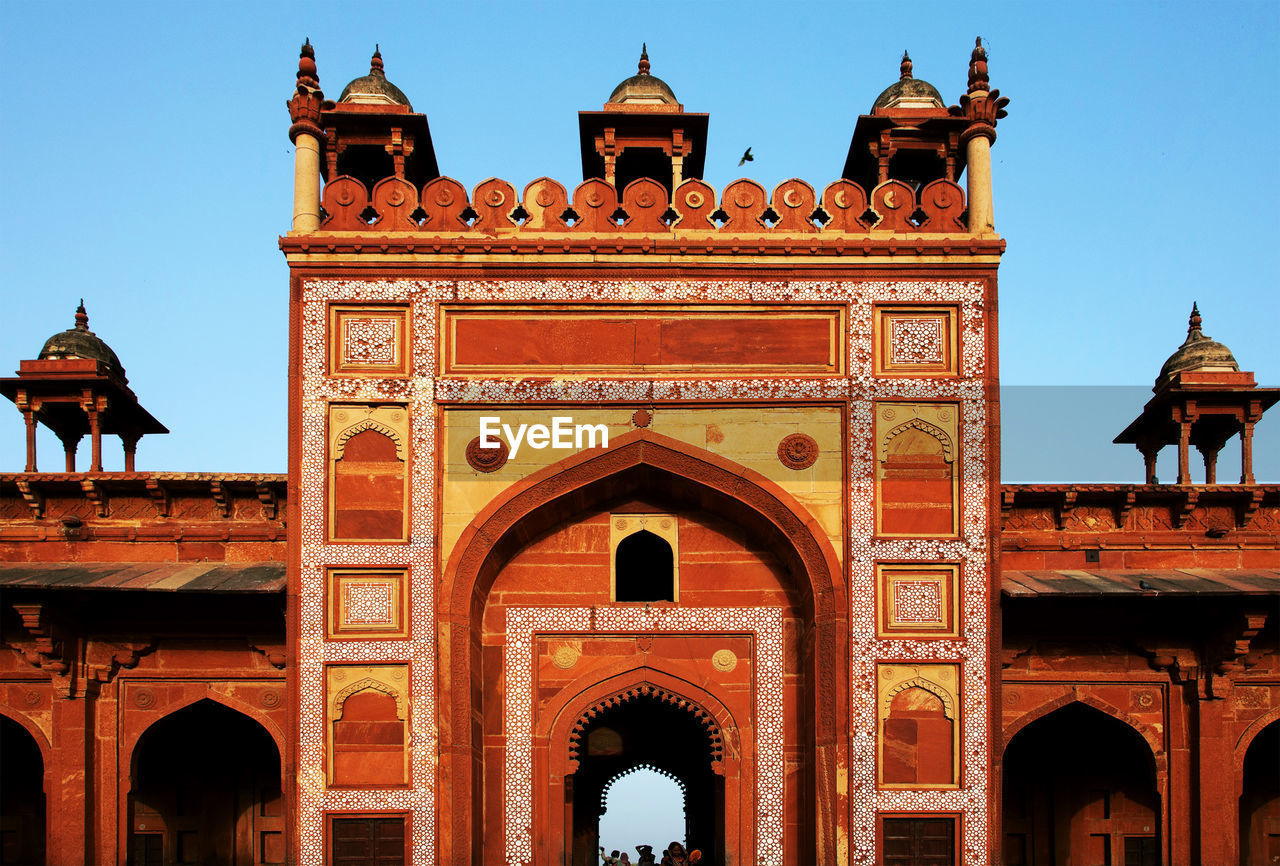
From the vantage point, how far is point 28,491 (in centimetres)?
1219

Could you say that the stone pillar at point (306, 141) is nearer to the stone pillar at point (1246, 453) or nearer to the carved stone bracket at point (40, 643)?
the carved stone bracket at point (40, 643)

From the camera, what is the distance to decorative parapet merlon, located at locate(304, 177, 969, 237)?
1108cm

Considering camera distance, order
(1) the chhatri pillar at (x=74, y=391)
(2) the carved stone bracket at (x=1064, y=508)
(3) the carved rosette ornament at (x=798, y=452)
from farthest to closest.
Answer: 1. (1) the chhatri pillar at (x=74, y=391)
2. (2) the carved stone bracket at (x=1064, y=508)
3. (3) the carved rosette ornament at (x=798, y=452)

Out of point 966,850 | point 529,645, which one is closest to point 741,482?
point 529,645

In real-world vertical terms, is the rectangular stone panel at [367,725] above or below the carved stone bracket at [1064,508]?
below

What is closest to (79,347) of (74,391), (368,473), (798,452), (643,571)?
(74,391)

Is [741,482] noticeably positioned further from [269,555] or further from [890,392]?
[269,555]

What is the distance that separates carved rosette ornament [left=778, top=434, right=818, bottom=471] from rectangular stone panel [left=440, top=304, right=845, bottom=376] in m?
0.59

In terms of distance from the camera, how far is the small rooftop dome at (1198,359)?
1422 centimetres

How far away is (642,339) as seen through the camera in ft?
35.9

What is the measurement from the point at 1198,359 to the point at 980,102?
4.82 m

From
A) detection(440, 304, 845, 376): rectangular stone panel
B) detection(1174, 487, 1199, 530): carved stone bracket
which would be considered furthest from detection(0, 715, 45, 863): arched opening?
detection(1174, 487, 1199, 530): carved stone bracket

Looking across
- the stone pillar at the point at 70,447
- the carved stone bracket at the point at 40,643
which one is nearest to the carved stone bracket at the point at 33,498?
the carved stone bracket at the point at 40,643

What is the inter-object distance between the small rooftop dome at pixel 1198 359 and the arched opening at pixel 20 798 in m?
12.7
